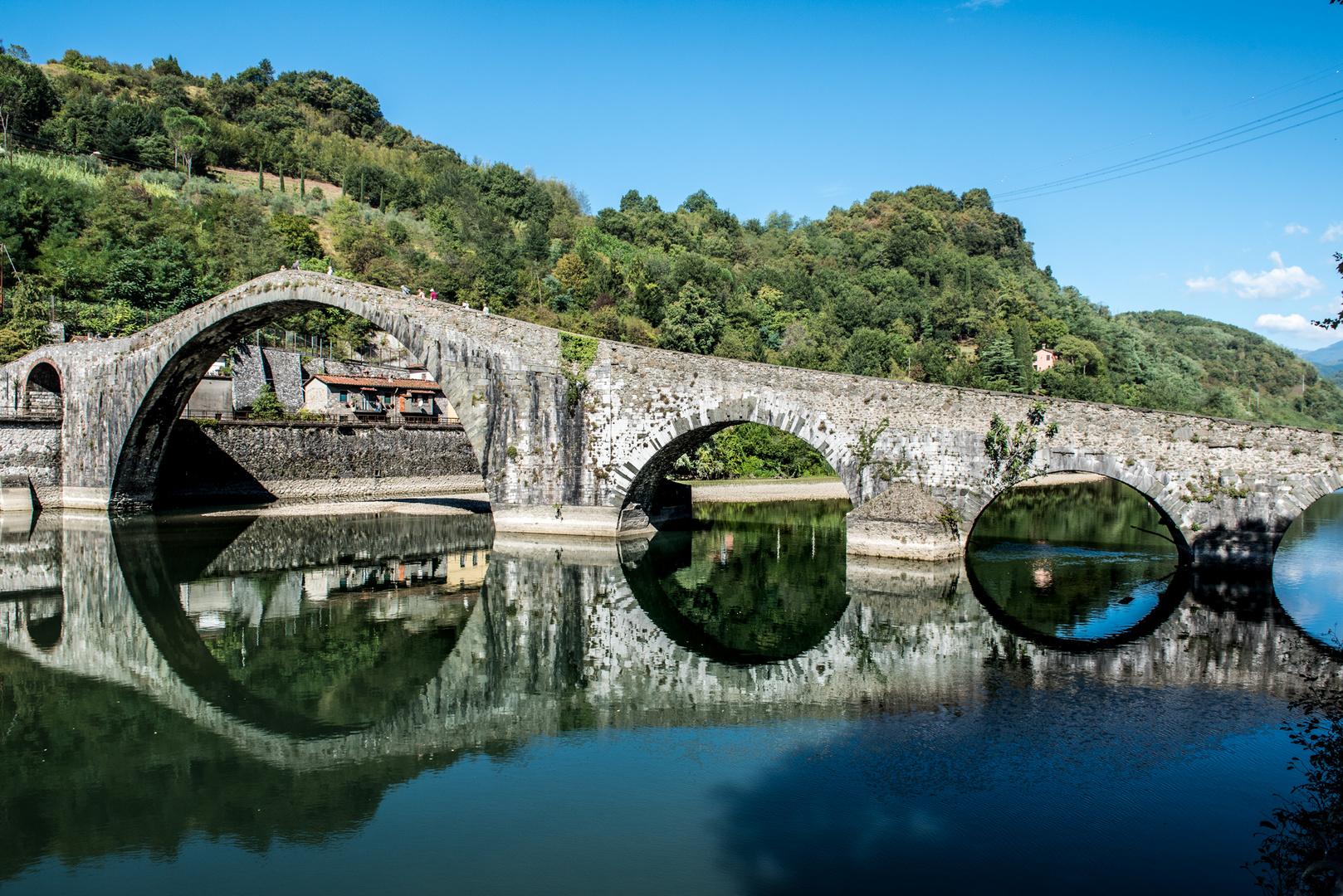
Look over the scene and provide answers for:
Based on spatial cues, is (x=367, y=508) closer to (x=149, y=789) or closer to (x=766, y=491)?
(x=766, y=491)

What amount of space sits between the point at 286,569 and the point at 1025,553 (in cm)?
1802

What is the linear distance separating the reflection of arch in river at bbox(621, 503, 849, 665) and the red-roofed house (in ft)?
67.5

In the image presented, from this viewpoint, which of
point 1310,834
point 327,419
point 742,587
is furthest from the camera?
point 327,419

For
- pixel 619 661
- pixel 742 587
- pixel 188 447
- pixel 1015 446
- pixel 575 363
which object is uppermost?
pixel 575 363

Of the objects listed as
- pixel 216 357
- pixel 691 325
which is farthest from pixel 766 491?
pixel 691 325

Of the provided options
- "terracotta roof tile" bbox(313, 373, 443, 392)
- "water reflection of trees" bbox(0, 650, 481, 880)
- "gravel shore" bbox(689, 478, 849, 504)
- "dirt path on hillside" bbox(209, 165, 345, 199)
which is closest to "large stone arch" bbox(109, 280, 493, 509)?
"terracotta roof tile" bbox(313, 373, 443, 392)

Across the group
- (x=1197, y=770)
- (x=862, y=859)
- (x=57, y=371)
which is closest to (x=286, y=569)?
(x=862, y=859)

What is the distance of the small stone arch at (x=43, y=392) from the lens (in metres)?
31.5

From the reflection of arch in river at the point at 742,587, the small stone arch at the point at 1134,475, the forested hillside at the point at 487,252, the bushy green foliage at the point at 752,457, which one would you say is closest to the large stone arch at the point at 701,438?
the reflection of arch in river at the point at 742,587

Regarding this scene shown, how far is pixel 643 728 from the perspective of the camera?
9.62m

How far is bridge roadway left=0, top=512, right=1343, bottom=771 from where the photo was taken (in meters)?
9.93

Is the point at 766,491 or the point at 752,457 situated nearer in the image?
the point at 766,491

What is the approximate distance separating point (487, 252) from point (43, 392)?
4019cm

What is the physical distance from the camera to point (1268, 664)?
12.1 meters
